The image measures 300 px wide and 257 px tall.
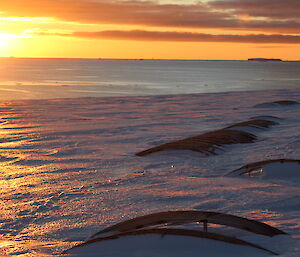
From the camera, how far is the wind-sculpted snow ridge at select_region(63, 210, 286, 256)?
13.0 feet

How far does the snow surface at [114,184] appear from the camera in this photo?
4.87m

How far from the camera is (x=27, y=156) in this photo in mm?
9125

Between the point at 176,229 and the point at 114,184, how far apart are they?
9.29 feet

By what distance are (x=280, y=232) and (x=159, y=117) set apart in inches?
471

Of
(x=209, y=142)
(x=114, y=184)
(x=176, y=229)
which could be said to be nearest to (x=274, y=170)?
(x=114, y=184)

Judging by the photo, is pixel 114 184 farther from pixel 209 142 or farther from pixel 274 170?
pixel 209 142

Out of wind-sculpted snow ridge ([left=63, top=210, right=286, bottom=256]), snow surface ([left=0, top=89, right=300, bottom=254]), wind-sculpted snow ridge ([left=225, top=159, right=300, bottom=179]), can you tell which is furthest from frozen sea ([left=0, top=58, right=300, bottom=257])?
wind-sculpted snow ridge ([left=63, top=210, right=286, bottom=256])

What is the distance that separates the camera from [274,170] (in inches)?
277

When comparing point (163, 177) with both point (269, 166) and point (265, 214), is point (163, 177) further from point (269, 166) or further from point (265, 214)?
point (265, 214)

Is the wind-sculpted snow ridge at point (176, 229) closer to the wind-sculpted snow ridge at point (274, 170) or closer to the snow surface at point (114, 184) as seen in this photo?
the snow surface at point (114, 184)

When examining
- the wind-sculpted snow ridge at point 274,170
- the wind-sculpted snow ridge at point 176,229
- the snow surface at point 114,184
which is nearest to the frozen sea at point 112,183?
the snow surface at point 114,184

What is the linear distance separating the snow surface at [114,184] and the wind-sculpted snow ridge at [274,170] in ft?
0.42

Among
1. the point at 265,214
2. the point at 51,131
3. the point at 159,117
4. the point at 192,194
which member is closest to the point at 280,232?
the point at 265,214

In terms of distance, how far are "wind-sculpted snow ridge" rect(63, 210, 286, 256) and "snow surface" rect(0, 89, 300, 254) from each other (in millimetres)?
100
